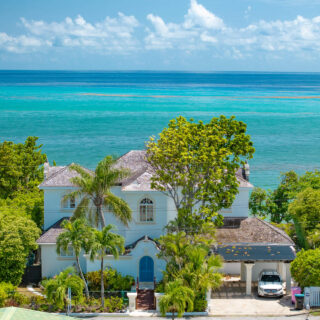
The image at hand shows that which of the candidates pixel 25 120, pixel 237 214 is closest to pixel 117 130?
pixel 25 120

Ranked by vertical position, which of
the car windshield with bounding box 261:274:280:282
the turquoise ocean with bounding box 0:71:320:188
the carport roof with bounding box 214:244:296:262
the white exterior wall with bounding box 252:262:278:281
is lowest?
the car windshield with bounding box 261:274:280:282

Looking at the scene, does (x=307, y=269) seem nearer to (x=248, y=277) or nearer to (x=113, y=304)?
(x=248, y=277)

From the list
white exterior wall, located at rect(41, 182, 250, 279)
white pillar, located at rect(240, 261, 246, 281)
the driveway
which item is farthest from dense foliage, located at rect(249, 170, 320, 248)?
the driveway

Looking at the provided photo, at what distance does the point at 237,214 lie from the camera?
1598 inches

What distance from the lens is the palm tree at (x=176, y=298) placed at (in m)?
29.0

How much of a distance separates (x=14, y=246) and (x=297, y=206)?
20041 mm

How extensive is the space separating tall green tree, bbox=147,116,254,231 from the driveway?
189 inches

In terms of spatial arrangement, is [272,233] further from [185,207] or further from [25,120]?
[25,120]

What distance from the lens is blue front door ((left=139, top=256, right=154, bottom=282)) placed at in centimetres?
3609

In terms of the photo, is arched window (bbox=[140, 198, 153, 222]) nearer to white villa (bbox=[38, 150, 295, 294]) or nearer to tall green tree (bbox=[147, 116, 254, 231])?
white villa (bbox=[38, 150, 295, 294])

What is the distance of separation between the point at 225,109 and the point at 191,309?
12066 centimetres

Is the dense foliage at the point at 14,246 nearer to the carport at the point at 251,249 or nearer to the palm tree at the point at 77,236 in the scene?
the palm tree at the point at 77,236

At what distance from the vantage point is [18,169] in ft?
161

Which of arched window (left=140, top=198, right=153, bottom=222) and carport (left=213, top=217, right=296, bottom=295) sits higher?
arched window (left=140, top=198, right=153, bottom=222)
